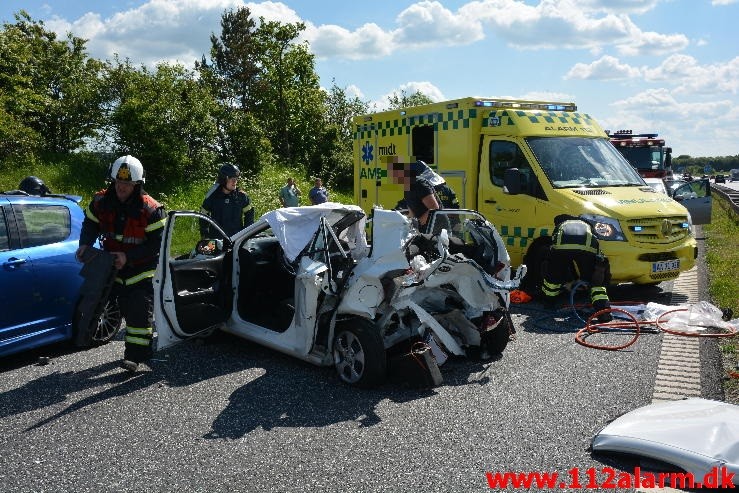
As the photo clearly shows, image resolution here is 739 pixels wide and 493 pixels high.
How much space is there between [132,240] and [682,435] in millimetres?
4391

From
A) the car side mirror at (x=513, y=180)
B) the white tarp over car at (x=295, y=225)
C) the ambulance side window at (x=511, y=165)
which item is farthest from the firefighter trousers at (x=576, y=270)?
the white tarp over car at (x=295, y=225)

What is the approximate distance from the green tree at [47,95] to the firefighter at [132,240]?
40.0ft

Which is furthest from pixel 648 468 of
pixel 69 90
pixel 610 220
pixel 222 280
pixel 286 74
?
pixel 286 74

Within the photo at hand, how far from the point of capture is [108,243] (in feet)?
18.5

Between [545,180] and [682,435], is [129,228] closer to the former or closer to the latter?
[682,435]

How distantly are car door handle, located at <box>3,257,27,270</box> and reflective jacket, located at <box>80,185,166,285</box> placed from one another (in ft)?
1.93

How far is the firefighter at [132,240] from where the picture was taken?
5.58 m

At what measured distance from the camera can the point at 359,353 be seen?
524 centimetres

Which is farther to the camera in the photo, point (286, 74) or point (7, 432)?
point (286, 74)

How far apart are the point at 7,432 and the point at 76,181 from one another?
1366 cm

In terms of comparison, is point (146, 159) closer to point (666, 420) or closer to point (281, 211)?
point (281, 211)

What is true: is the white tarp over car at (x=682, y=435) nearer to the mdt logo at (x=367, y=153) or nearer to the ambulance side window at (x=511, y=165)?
the ambulance side window at (x=511, y=165)

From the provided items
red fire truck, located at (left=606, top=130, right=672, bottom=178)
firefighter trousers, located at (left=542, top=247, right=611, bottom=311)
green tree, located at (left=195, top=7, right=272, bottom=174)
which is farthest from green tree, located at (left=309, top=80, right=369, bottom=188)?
firefighter trousers, located at (left=542, top=247, right=611, bottom=311)

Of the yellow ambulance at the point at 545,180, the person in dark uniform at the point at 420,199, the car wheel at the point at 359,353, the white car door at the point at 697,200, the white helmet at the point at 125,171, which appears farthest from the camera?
the white car door at the point at 697,200
